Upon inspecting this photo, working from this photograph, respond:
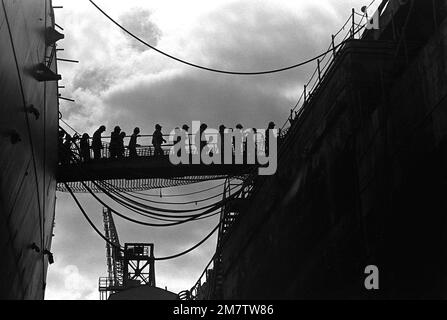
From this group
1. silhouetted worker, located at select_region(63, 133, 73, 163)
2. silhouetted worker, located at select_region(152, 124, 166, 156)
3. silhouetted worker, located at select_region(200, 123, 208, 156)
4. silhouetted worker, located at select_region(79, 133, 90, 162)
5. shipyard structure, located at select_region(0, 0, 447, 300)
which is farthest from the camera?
silhouetted worker, located at select_region(152, 124, 166, 156)

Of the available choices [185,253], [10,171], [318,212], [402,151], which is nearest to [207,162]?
[318,212]

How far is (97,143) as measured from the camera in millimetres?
22000

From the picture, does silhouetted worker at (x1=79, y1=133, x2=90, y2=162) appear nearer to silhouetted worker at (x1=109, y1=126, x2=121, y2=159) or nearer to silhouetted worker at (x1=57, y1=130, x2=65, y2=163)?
silhouetted worker at (x1=109, y1=126, x2=121, y2=159)

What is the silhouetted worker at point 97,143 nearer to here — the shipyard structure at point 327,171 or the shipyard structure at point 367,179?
the shipyard structure at point 327,171

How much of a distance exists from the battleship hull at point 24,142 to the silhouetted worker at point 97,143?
4.06 m

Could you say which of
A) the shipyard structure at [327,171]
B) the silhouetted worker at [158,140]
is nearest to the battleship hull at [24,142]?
the shipyard structure at [327,171]

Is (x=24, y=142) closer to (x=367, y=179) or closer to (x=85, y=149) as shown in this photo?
(x=367, y=179)

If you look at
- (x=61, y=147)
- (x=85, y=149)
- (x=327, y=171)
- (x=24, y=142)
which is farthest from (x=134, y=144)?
(x=24, y=142)

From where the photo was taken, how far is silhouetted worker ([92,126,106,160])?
863 inches

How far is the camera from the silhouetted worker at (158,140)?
2190cm

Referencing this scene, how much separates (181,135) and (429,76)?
886 centimetres

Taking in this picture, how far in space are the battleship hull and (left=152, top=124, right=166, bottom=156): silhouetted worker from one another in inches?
179

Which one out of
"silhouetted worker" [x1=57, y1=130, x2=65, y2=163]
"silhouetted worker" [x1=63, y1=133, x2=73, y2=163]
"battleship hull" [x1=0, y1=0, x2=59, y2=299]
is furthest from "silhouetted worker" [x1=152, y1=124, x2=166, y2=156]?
"battleship hull" [x1=0, y1=0, x2=59, y2=299]

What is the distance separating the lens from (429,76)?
14422 millimetres
